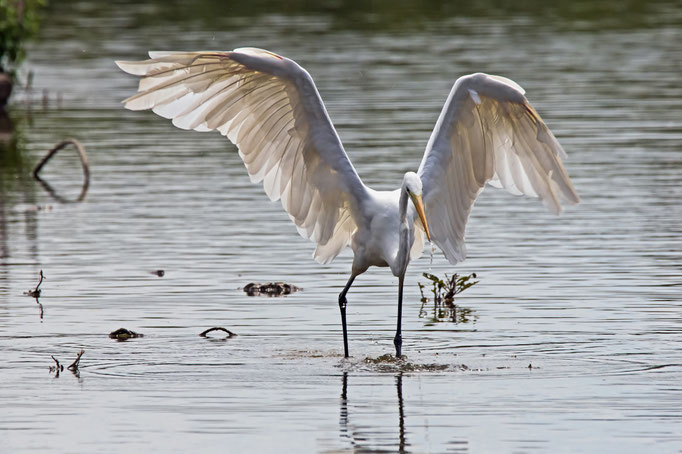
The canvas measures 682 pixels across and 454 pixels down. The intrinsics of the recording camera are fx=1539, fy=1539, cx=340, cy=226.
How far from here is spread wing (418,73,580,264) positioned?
461 inches

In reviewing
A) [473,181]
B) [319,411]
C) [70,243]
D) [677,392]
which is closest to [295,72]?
[473,181]

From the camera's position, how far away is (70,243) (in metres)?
17.0

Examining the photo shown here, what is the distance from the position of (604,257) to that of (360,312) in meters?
3.25

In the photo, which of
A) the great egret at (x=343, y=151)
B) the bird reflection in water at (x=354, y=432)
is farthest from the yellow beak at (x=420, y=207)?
the bird reflection in water at (x=354, y=432)

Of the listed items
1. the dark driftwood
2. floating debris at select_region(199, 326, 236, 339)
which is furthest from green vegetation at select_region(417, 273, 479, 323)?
the dark driftwood

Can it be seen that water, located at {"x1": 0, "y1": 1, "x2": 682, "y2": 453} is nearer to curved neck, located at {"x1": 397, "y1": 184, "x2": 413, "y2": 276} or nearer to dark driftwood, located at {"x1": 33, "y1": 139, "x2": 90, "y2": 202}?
dark driftwood, located at {"x1": 33, "y1": 139, "x2": 90, "y2": 202}

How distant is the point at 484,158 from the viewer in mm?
12195

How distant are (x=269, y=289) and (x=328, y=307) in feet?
2.51

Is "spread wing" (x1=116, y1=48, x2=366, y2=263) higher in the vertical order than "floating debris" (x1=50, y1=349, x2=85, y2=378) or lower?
higher

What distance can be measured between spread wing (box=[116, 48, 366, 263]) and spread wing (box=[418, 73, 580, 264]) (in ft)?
2.23

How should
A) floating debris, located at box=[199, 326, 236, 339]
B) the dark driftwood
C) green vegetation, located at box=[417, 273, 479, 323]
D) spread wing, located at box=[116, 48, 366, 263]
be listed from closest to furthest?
1. spread wing, located at box=[116, 48, 366, 263]
2. floating debris, located at box=[199, 326, 236, 339]
3. green vegetation, located at box=[417, 273, 479, 323]
4. the dark driftwood

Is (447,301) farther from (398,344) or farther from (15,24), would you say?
(15,24)

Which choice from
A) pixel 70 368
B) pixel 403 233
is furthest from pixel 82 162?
pixel 403 233

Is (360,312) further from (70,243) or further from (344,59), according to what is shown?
(344,59)
